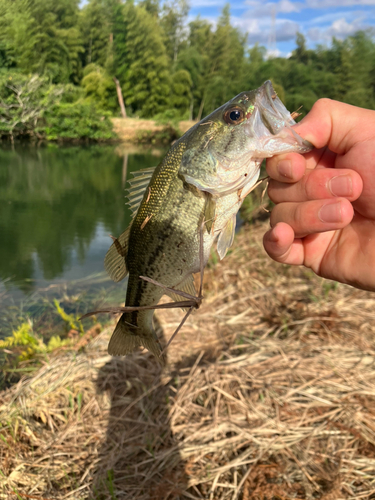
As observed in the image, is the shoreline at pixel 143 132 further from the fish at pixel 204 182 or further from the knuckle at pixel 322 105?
the fish at pixel 204 182

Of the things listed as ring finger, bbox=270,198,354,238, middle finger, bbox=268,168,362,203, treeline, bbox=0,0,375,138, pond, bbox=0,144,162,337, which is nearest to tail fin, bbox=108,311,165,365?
ring finger, bbox=270,198,354,238

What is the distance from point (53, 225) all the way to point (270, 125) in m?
10.9

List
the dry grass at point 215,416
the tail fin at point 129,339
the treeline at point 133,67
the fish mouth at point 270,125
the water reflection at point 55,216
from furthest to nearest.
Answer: the treeline at point 133,67 → the water reflection at point 55,216 → the dry grass at point 215,416 → the tail fin at point 129,339 → the fish mouth at point 270,125

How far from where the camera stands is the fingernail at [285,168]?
1712 mm

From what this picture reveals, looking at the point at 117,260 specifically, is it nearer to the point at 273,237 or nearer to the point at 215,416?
the point at 273,237

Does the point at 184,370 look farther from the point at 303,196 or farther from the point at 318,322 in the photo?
the point at 303,196

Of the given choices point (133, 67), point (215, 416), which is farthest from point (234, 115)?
point (133, 67)

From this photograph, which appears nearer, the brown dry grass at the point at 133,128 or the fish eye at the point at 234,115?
the fish eye at the point at 234,115

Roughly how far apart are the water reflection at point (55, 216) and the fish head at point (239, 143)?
373 cm

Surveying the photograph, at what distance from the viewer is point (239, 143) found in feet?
4.92

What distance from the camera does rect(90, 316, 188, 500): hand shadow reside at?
2645 millimetres

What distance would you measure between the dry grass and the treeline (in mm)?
13122

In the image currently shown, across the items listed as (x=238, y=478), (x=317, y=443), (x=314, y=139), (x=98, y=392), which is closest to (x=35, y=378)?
(x=98, y=392)

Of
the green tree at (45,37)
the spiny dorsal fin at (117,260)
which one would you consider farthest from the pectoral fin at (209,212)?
the green tree at (45,37)
